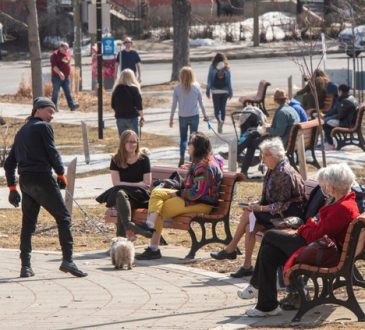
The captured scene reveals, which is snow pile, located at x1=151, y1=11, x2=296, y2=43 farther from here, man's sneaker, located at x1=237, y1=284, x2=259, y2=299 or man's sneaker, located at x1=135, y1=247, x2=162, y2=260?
man's sneaker, located at x1=237, y1=284, x2=259, y2=299

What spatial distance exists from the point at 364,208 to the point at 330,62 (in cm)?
3201

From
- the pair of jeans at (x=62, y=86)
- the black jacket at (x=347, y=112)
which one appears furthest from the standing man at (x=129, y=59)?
the black jacket at (x=347, y=112)

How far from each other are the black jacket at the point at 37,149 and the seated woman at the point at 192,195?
1.40 meters

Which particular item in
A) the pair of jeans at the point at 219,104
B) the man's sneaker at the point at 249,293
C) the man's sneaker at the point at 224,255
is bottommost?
the man's sneaker at the point at 224,255

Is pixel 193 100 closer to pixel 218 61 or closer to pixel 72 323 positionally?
pixel 218 61

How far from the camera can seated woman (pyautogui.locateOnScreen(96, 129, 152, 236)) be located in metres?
12.5

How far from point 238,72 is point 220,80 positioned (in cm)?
1567

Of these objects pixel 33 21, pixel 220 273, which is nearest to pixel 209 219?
pixel 220 273

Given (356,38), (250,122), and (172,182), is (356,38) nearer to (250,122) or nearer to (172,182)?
(250,122)

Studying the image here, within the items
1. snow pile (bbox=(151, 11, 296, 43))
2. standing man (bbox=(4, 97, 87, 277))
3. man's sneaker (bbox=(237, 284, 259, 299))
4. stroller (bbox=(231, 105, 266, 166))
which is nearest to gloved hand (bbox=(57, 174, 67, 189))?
standing man (bbox=(4, 97, 87, 277))

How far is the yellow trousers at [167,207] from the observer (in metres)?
12.0

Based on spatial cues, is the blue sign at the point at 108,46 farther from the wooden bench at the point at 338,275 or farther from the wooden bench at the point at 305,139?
the wooden bench at the point at 338,275

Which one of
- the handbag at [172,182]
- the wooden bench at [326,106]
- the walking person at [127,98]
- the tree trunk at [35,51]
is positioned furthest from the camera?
the tree trunk at [35,51]

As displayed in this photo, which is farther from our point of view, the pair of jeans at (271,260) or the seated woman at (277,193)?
the seated woman at (277,193)
